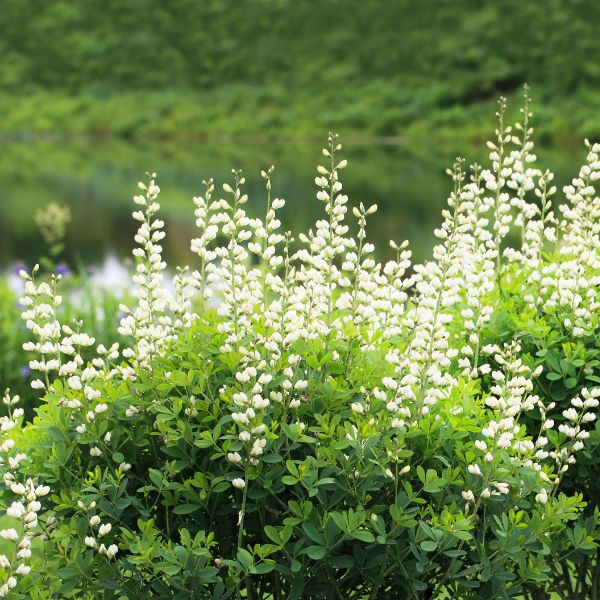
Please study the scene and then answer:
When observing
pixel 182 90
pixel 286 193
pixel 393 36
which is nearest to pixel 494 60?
pixel 393 36

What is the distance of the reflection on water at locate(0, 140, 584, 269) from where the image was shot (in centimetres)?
2591

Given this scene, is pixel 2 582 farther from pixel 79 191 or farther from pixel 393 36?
pixel 393 36

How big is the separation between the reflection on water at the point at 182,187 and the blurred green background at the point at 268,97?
14 cm

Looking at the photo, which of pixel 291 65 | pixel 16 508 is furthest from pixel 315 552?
pixel 291 65

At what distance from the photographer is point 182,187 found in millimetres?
37844

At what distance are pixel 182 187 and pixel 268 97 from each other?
37.9m

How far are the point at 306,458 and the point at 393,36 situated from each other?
78.2 m

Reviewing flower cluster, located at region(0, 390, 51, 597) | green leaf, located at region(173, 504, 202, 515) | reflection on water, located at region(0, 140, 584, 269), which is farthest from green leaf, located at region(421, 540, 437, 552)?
reflection on water, located at region(0, 140, 584, 269)

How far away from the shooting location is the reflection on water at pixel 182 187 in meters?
25.9

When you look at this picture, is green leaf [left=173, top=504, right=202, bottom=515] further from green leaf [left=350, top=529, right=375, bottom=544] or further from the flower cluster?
green leaf [left=350, top=529, right=375, bottom=544]

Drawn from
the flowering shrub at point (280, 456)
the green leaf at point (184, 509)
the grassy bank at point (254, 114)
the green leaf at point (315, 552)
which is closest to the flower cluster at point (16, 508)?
the flowering shrub at point (280, 456)

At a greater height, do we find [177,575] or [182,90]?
[177,575]

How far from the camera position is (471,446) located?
11.5 ft

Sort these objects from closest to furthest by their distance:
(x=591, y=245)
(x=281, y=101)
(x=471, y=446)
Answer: (x=471, y=446) < (x=591, y=245) < (x=281, y=101)
